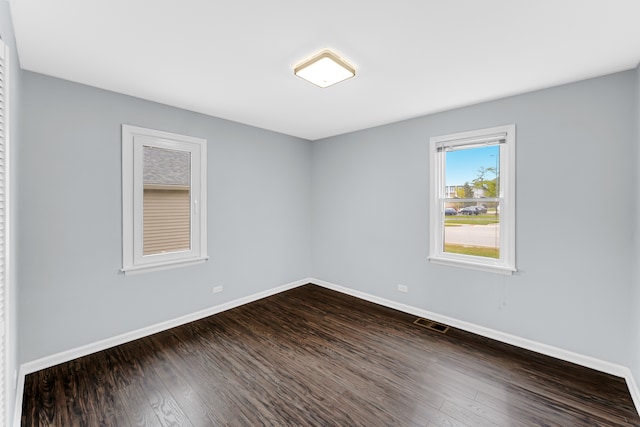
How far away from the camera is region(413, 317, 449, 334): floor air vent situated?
3.19m

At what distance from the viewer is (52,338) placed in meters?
2.46

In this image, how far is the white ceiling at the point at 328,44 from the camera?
161 centimetres

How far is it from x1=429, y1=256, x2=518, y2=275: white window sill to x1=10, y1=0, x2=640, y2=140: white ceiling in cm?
180

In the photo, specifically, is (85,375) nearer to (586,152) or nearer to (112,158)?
(112,158)

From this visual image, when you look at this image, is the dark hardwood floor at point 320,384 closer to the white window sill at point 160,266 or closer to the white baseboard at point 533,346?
the white baseboard at point 533,346

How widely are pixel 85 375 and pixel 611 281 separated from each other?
4.57 m

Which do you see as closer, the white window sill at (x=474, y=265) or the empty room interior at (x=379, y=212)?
the empty room interior at (x=379, y=212)

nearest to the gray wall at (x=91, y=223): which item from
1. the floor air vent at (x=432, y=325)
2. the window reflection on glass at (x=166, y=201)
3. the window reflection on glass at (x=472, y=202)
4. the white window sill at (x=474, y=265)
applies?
the window reflection on glass at (x=166, y=201)

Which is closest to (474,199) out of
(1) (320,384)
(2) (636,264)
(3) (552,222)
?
(3) (552,222)

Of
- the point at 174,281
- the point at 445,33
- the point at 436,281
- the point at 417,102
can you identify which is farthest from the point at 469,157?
the point at 174,281

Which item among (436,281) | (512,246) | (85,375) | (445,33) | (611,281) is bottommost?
(85,375)

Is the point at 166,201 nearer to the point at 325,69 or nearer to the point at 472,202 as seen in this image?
the point at 325,69

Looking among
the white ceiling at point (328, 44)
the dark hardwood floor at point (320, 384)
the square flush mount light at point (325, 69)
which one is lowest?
the dark hardwood floor at point (320, 384)

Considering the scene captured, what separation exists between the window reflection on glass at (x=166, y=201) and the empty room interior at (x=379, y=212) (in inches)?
1.0
